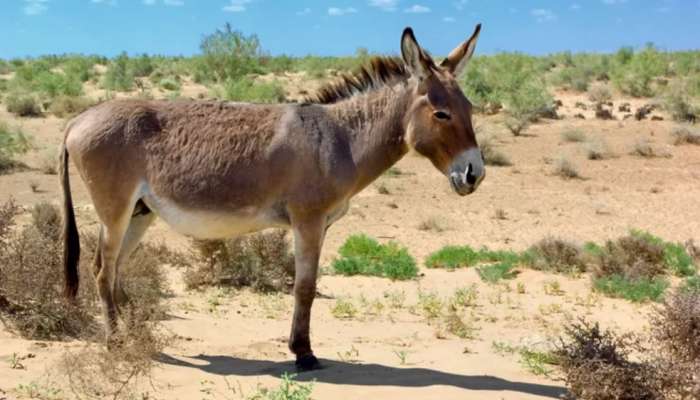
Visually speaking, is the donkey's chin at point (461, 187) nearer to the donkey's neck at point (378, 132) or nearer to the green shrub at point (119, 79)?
the donkey's neck at point (378, 132)

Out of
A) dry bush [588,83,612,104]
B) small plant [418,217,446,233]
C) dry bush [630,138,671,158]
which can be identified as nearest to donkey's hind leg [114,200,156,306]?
small plant [418,217,446,233]

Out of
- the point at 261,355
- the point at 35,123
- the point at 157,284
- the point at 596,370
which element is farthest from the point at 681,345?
the point at 35,123

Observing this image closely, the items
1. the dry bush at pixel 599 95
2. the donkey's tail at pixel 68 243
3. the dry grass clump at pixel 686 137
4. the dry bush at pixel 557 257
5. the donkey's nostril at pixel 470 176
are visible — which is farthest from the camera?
the dry bush at pixel 599 95

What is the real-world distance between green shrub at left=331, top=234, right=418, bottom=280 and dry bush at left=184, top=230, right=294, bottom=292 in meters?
1.41

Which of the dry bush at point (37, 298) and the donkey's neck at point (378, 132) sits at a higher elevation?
the donkey's neck at point (378, 132)

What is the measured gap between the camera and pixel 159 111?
7250 millimetres

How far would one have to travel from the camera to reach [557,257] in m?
12.7

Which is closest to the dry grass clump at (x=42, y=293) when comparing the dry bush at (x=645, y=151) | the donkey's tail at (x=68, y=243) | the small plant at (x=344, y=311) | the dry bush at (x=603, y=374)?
the donkey's tail at (x=68, y=243)

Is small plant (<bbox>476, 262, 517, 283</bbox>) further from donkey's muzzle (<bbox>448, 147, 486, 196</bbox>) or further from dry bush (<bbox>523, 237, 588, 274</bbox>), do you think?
donkey's muzzle (<bbox>448, 147, 486, 196</bbox>)

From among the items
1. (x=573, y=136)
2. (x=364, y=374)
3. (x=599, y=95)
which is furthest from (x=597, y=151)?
(x=364, y=374)

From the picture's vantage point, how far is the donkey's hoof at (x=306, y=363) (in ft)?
22.8

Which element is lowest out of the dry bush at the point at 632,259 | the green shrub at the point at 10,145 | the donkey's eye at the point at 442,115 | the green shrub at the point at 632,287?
the green shrub at the point at 632,287

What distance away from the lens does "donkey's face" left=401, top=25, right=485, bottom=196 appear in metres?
6.54

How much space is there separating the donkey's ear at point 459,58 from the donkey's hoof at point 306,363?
2603 millimetres
